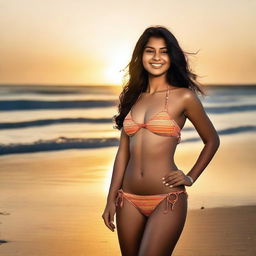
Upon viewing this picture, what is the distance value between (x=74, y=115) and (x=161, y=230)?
988 centimetres

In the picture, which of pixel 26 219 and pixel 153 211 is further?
pixel 26 219

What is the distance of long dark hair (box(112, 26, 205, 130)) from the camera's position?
3516 millimetres

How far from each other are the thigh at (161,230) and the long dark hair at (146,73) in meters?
0.51

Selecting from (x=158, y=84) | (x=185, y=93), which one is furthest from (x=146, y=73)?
(x=185, y=93)

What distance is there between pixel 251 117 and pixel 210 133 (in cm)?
949

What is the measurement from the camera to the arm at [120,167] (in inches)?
142

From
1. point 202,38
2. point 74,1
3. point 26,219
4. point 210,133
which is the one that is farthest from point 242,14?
point 210,133

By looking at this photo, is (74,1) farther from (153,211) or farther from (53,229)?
(153,211)

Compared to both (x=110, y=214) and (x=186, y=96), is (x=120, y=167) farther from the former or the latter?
(x=186, y=96)

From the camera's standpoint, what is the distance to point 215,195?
7.07 meters

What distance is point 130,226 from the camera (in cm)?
346

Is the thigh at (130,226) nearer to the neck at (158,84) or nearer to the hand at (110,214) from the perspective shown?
the hand at (110,214)

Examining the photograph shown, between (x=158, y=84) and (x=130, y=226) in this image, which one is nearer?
(x=130, y=226)

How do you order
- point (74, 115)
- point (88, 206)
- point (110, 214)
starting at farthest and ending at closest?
point (74, 115) < point (88, 206) < point (110, 214)
